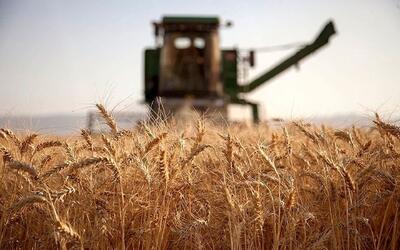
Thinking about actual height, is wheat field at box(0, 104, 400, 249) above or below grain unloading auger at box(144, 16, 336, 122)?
below

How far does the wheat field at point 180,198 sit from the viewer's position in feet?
5.32

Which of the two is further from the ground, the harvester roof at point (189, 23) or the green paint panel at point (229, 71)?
the harvester roof at point (189, 23)

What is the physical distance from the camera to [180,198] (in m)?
1.91

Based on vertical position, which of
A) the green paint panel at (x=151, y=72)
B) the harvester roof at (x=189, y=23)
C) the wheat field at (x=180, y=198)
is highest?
the harvester roof at (x=189, y=23)

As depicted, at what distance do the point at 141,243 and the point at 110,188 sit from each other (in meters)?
0.30

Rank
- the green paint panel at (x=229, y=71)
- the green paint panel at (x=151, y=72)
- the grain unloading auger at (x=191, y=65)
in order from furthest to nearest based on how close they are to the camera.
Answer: the green paint panel at (x=229, y=71) < the green paint panel at (x=151, y=72) < the grain unloading auger at (x=191, y=65)

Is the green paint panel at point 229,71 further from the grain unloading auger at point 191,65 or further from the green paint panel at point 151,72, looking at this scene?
the green paint panel at point 151,72

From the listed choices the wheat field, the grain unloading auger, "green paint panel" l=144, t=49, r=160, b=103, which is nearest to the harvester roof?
the grain unloading auger

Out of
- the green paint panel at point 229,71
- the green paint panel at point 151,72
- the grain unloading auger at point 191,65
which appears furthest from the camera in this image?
the green paint panel at point 229,71

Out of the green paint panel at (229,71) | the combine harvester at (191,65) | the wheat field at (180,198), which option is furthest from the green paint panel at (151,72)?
the wheat field at (180,198)

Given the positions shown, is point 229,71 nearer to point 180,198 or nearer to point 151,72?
point 151,72

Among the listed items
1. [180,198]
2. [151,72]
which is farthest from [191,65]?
[180,198]

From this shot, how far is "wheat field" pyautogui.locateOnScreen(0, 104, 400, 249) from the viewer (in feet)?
5.32

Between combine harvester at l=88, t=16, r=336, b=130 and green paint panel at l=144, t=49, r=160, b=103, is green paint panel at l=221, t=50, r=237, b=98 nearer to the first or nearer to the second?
combine harvester at l=88, t=16, r=336, b=130
